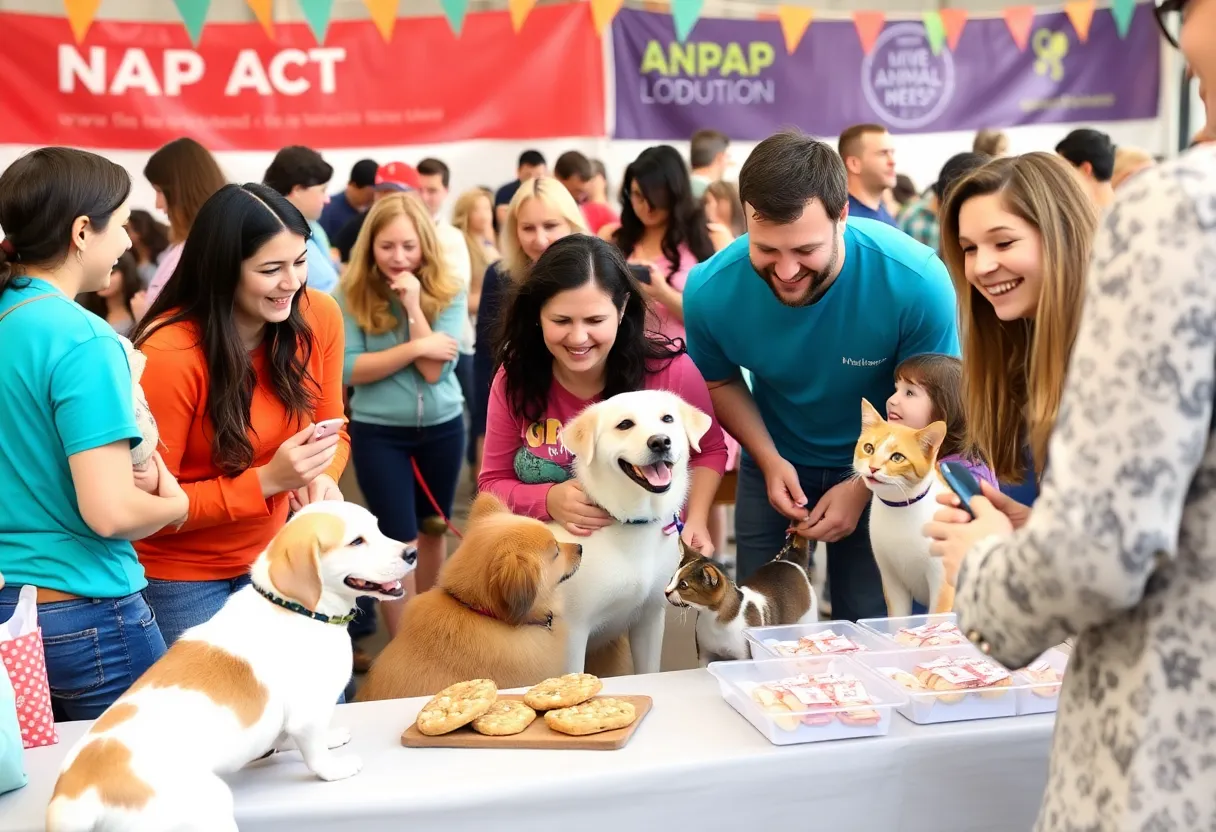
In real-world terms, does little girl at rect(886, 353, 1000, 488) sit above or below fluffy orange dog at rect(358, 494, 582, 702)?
above

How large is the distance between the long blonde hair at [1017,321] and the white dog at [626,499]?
739 millimetres

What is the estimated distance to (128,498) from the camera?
1868 mm

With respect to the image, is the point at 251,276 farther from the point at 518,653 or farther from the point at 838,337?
the point at 838,337

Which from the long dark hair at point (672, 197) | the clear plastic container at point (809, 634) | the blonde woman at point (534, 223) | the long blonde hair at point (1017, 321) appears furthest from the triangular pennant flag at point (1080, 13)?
the clear plastic container at point (809, 634)

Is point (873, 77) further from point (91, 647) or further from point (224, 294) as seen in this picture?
point (91, 647)

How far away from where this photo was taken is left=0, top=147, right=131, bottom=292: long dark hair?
1.92 meters

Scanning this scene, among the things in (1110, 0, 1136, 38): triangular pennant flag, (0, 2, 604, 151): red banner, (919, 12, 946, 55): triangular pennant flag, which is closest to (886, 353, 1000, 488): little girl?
(0, 2, 604, 151): red banner

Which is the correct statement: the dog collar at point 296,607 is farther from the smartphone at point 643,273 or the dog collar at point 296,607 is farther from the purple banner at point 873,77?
the purple banner at point 873,77

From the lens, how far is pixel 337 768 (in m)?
1.66

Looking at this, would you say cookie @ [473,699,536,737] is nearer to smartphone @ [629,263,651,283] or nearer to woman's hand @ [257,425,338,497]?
woman's hand @ [257,425,338,497]

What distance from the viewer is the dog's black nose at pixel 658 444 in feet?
7.84

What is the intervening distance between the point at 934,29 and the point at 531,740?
9116 mm

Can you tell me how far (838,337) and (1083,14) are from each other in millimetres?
8747

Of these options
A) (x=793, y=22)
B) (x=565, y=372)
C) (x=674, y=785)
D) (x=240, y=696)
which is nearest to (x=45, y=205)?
(x=240, y=696)
